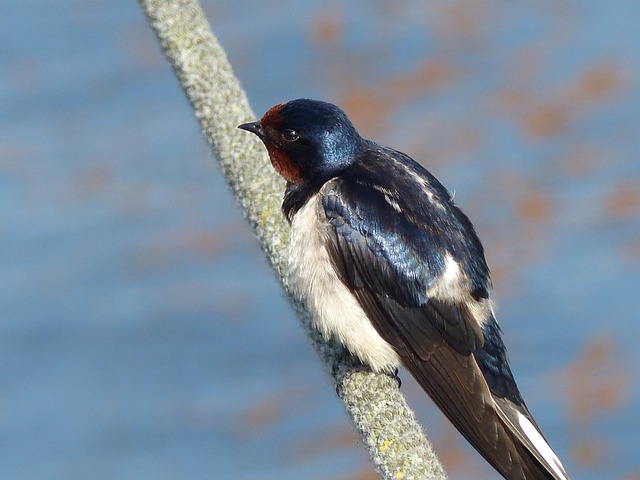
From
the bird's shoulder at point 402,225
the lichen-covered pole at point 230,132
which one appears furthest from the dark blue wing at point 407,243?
the lichen-covered pole at point 230,132

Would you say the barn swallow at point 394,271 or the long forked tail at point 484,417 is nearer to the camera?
the long forked tail at point 484,417

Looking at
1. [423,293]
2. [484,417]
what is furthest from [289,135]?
[484,417]

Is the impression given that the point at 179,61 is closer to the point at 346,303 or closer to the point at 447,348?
the point at 346,303

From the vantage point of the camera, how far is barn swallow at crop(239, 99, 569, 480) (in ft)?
9.04

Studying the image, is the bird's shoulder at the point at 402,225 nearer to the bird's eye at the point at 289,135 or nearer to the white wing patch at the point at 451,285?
the white wing patch at the point at 451,285

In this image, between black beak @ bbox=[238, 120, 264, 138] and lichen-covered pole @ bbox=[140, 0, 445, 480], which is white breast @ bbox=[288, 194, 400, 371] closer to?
lichen-covered pole @ bbox=[140, 0, 445, 480]

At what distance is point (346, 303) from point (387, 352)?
15 centimetres

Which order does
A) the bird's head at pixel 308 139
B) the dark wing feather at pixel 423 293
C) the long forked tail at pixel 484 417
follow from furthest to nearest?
1. the bird's head at pixel 308 139
2. the dark wing feather at pixel 423 293
3. the long forked tail at pixel 484 417

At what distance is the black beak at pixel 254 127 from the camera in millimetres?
2810

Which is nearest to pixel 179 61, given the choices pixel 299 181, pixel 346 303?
pixel 299 181

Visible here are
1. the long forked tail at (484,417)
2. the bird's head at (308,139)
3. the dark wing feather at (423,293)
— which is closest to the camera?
the long forked tail at (484,417)

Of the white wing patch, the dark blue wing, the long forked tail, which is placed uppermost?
the dark blue wing

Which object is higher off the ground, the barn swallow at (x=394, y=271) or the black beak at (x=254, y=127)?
the black beak at (x=254, y=127)

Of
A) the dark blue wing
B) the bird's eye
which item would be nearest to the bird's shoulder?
the dark blue wing
